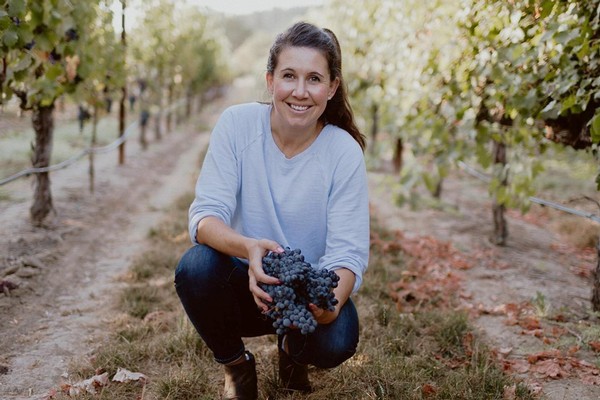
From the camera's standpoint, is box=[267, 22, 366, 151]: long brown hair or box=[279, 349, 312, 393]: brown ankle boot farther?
box=[279, 349, 312, 393]: brown ankle boot

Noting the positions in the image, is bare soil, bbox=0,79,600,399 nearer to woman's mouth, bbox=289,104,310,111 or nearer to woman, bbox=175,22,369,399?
woman, bbox=175,22,369,399

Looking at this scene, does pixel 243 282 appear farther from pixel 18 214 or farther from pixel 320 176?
pixel 18 214

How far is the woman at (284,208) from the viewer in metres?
2.04

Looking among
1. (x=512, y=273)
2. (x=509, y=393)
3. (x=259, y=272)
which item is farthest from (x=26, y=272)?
(x=512, y=273)

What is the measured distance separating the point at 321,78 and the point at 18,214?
4429 millimetres

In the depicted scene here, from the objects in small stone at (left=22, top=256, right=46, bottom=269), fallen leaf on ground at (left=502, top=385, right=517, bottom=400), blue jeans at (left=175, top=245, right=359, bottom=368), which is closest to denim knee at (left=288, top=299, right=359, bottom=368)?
blue jeans at (left=175, top=245, right=359, bottom=368)

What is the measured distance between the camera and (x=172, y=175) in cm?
930

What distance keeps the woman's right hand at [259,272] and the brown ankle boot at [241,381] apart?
19.2 inches

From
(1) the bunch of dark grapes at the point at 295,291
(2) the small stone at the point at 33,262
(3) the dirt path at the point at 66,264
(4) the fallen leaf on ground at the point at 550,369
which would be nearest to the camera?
(1) the bunch of dark grapes at the point at 295,291

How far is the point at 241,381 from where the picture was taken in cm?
219

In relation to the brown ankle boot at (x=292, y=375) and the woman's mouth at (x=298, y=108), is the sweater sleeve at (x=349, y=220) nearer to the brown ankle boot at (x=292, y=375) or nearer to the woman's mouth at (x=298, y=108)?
the woman's mouth at (x=298, y=108)

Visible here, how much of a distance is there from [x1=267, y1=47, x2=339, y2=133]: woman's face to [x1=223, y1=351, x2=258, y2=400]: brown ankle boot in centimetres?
103

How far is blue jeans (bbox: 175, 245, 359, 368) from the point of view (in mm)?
2021

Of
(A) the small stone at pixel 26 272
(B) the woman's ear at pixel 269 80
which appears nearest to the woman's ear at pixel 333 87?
(B) the woman's ear at pixel 269 80
